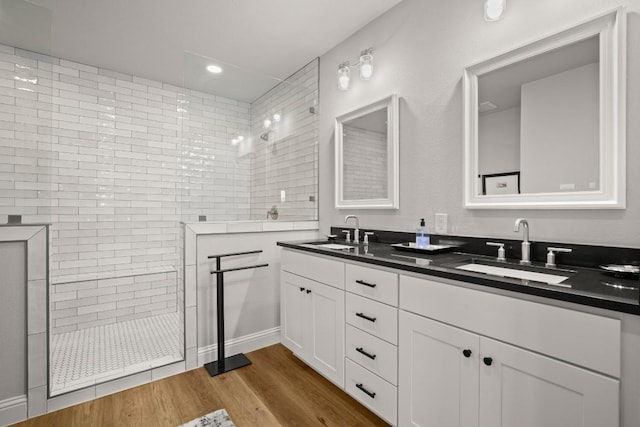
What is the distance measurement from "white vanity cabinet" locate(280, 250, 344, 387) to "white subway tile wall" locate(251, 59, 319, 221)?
30.6 inches

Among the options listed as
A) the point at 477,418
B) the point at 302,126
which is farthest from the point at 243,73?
the point at 477,418

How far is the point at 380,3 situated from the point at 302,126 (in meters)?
1.27

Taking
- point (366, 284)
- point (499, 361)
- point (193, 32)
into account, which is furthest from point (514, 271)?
point (193, 32)

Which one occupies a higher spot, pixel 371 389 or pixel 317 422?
pixel 371 389

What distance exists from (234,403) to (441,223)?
1.72 metres

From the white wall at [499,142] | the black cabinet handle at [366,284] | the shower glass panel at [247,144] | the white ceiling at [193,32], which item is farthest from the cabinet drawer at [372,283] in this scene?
the white ceiling at [193,32]

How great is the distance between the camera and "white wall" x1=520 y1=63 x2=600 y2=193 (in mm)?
1390

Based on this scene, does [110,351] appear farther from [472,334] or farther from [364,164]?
[472,334]

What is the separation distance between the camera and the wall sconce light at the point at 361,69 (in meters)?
2.41

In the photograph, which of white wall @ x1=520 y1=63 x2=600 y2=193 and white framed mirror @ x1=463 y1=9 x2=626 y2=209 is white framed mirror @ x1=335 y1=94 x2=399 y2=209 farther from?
white wall @ x1=520 y1=63 x2=600 y2=193

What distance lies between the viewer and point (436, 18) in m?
2.02

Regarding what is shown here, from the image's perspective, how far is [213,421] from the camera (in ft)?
5.71

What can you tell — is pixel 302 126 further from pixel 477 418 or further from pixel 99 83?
pixel 477 418

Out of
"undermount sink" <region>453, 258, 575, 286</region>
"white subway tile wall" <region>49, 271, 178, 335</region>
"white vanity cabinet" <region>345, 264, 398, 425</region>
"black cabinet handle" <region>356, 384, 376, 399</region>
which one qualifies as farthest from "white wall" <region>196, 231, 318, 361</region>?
"undermount sink" <region>453, 258, 575, 286</region>
